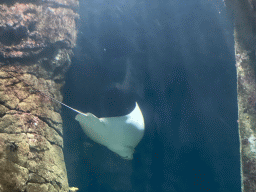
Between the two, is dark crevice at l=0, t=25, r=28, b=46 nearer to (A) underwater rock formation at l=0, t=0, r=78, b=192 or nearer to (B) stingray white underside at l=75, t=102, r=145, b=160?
(A) underwater rock formation at l=0, t=0, r=78, b=192

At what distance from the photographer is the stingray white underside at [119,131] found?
4.15m

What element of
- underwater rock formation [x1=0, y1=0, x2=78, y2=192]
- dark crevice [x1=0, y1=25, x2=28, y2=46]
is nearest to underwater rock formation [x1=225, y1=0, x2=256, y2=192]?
underwater rock formation [x1=0, y1=0, x2=78, y2=192]

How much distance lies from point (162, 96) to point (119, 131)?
6.82 feet

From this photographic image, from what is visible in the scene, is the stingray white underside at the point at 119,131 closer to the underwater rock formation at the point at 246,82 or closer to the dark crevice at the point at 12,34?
the dark crevice at the point at 12,34

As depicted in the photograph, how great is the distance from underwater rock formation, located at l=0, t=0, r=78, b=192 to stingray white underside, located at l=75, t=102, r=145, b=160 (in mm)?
A: 982

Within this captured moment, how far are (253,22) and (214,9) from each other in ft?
15.6

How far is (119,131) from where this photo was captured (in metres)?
4.29

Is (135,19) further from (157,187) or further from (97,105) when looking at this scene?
(157,187)

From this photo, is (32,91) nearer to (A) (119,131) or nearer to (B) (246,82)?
(A) (119,131)

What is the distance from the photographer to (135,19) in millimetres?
6418

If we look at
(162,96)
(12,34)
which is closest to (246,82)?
(162,96)

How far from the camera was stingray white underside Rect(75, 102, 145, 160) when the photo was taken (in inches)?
163

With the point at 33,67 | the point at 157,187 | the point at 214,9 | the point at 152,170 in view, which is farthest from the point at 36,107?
the point at 214,9

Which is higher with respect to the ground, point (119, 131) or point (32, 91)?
point (32, 91)
